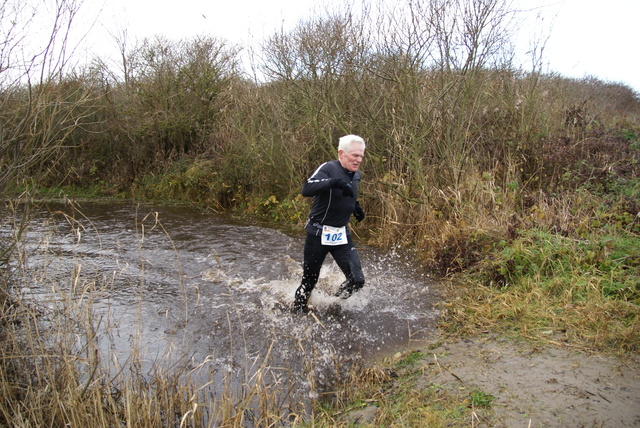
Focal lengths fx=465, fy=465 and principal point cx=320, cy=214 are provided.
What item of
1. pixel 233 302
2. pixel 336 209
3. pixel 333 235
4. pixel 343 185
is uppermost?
pixel 343 185

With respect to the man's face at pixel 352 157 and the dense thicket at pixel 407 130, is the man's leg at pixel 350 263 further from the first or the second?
the dense thicket at pixel 407 130

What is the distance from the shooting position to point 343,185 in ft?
15.8

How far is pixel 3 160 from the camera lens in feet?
14.3

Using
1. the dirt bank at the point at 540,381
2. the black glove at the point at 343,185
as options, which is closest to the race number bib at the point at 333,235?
the black glove at the point at 343,185

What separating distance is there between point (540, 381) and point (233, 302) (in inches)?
101

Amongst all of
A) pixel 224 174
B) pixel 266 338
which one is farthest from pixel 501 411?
pixel 224 174

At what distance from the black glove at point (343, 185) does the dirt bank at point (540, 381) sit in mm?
1807

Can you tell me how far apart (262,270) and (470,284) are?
3273mm

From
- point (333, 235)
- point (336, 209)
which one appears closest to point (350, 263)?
point (333, 235)

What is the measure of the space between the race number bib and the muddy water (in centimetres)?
90

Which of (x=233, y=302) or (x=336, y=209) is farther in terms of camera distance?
(x=336, y=209)

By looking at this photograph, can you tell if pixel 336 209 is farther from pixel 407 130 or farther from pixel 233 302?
pixel 407 130

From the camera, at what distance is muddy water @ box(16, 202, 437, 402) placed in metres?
4.58

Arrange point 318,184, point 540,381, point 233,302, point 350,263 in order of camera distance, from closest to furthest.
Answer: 1. point 540,381
2. point 233,302
3. point 318,184
4. point 350,263
